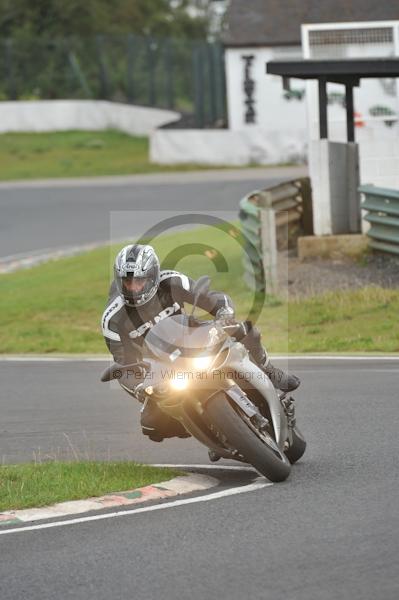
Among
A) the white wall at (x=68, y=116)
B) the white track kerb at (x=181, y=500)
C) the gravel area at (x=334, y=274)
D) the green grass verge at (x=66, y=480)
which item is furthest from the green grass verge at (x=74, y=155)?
the white track kerb at (x=181, y=500)

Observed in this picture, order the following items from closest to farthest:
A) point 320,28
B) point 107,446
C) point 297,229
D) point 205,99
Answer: point 107,446 → point 297,229 → point 320,28 → point 205,99

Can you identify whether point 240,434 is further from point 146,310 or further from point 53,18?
point 53,18

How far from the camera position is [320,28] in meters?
28.8

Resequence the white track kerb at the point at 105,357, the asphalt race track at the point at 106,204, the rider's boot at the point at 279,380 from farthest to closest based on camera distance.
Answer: the asphalt race track at the point at 106,204 < the white track kerb at the point at 105,357 < the rider's boot at the point at 279,380

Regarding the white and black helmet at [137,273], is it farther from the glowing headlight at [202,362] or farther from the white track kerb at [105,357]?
the white track kerb at [105,357]

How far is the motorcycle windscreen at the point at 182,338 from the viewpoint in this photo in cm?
896

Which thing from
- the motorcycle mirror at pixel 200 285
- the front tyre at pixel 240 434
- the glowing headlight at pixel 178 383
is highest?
the motorcycle mirror at pixel 200 285

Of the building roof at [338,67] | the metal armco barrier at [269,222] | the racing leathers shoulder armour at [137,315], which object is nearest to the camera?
the racing leathers shoulder armour at [137,315]

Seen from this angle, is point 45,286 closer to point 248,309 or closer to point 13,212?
point 248,309

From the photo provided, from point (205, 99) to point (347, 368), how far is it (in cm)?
3610

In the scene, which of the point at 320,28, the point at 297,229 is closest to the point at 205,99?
the point at 320,28

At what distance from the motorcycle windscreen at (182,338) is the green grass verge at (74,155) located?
33.7 metres

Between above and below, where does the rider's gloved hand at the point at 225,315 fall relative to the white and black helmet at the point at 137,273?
below

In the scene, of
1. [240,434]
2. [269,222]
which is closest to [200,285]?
[240,434]
